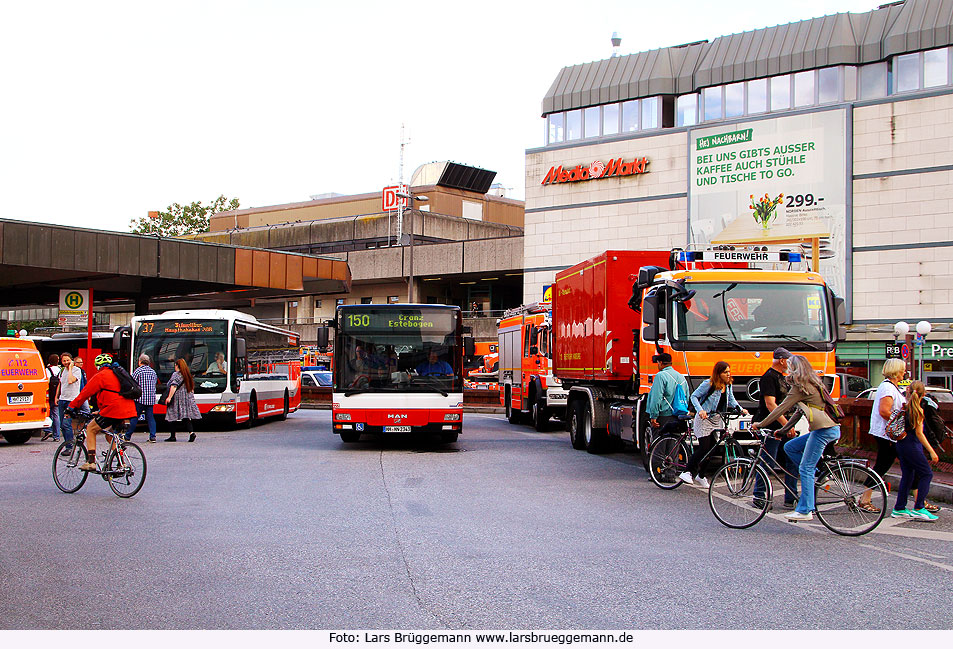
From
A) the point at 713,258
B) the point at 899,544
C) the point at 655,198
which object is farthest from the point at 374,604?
the point at 655,198

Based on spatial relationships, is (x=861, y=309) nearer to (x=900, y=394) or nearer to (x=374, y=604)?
(x=900, y=394)

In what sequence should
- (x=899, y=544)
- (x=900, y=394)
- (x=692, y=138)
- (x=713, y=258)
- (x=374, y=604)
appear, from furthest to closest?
(x=692, y=138)
(x=713, y=258)
(x=900, y=394)
(x=899, y=544)
(x=374, y=604)

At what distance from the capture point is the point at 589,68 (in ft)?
172

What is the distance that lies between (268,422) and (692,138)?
28.3m

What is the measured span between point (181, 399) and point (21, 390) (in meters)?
3.11

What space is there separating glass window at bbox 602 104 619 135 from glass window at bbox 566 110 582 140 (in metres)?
1.38

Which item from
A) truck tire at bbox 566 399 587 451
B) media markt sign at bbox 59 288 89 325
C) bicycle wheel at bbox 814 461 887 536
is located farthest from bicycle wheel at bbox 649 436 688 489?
media markt sign at bbox 59 288 89 325

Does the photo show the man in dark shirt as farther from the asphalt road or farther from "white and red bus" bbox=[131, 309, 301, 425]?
"white and red bus" bbox=[131, 309, 301, 425]

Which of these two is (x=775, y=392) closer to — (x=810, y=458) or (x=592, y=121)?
(x=810, y=458)

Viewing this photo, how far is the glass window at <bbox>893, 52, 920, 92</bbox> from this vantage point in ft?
142

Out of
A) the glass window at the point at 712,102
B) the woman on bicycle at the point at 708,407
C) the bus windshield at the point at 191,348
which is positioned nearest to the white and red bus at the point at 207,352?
the bus windshield at the point at 191,348

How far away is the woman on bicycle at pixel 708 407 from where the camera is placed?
1175 cm

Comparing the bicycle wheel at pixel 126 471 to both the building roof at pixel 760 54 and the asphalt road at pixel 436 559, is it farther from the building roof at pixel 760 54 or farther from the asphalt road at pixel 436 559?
the building roof at pixel 760 54

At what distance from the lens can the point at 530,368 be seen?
2597 cm
